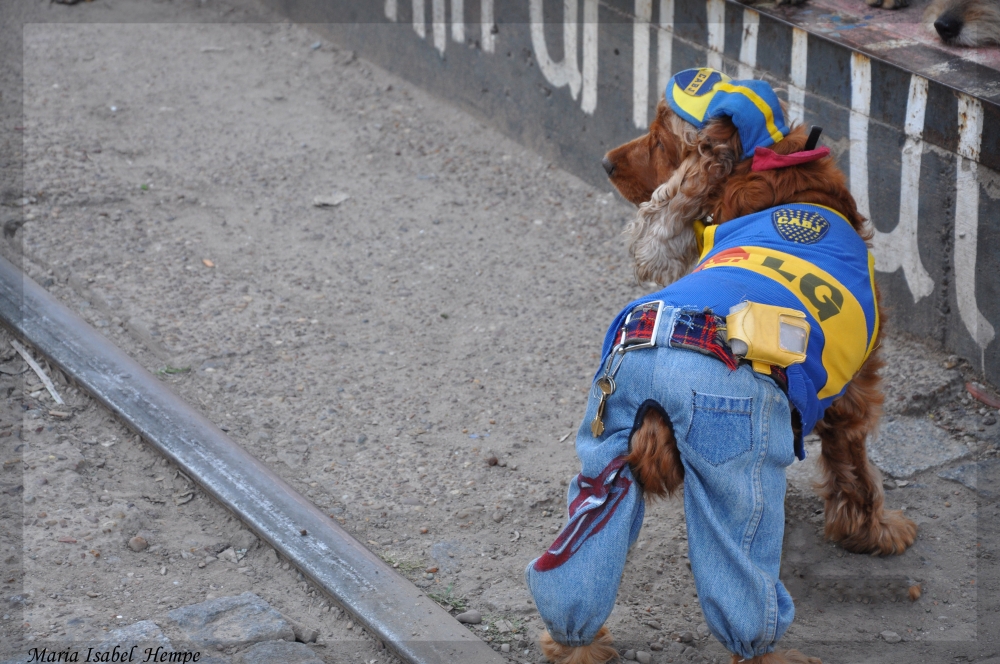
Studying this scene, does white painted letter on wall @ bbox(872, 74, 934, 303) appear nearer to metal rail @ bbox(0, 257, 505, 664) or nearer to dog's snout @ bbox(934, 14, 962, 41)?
dog's snout @ bbox(934, 14, 962, 41)

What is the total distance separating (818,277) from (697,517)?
0.74m

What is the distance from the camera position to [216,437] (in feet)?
12.6

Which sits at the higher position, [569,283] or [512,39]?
[512,39]

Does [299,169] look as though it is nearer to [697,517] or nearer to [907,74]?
[907,74]

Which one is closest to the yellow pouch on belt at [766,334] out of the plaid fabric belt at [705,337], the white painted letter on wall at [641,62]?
the plaid fabric belt at [705,337]

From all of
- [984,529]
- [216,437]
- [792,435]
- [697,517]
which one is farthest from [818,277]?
[216,437]

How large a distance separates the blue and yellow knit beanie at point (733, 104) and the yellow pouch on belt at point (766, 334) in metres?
0.66

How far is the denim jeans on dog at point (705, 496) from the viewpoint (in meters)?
2.43

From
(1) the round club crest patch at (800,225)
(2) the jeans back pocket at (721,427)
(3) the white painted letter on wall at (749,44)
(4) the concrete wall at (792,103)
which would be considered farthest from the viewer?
(3) the white painted letter on wall at (749,44)

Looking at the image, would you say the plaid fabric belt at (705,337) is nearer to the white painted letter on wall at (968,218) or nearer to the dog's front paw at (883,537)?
the dog's front paw at (883,537)

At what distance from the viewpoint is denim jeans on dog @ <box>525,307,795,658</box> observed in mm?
2426

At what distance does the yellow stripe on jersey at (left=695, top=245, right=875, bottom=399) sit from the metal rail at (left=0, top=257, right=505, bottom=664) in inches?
51.7

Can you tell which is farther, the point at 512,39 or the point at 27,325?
the point at 512,39

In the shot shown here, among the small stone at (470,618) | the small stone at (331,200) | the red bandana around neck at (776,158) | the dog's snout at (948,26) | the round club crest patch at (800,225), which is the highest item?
the dog's snout at (948,26)
